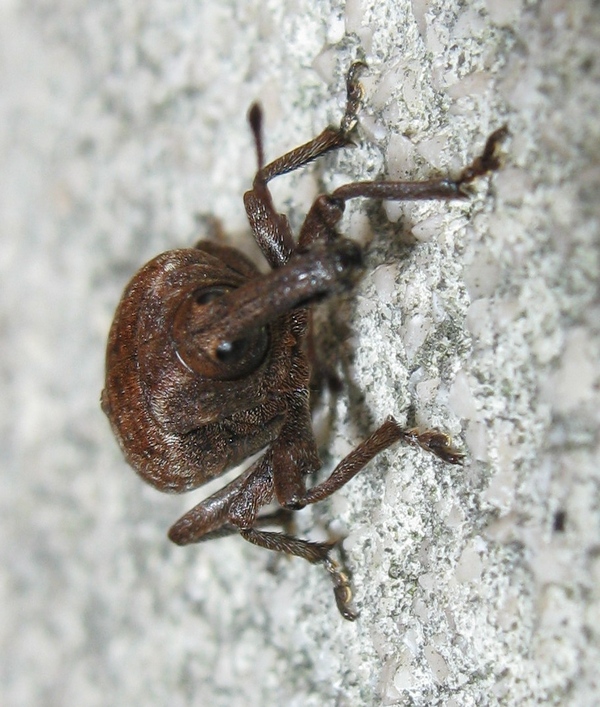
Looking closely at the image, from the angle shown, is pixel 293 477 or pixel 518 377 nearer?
pixel 518 377

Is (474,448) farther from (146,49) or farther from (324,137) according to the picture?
(146,49)

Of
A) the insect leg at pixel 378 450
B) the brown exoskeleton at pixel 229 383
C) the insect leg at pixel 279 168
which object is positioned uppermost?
the insect leg at pixel 279 168

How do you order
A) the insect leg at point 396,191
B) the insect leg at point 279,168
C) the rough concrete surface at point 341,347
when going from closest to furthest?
the rough concrete surface at point 341,347, the insect leg at point 396,191, the insect leg at point 279,168

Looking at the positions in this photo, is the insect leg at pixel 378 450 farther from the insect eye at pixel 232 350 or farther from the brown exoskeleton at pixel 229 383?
the insect eye at pixel 232 350

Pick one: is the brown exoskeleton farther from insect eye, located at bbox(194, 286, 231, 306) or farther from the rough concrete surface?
the rough concrete surface

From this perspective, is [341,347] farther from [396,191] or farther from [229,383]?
[396,191]

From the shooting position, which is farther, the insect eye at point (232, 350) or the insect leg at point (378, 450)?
the insect eye at point (232, 350)

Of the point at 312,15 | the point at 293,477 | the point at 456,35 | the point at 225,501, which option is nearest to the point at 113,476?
the point at 225,501

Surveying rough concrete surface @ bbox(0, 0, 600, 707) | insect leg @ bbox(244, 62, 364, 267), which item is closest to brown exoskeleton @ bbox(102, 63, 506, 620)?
insect leg @ bbox(244, 62, 364, 267)

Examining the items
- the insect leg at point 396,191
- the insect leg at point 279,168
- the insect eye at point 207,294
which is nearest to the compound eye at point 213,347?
the insect eye at point 207,294
